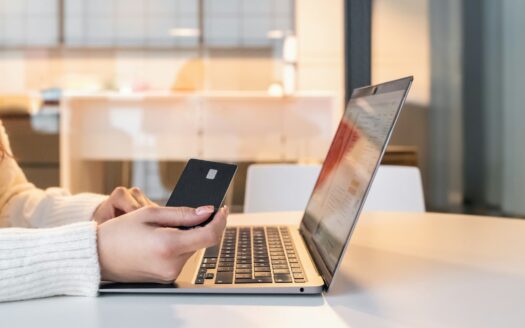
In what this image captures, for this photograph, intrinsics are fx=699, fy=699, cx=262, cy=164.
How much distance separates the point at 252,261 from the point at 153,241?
182 millimetres

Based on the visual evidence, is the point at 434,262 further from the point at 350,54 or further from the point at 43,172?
the point at 43,172

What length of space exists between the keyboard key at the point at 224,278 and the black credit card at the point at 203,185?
0.06 meters

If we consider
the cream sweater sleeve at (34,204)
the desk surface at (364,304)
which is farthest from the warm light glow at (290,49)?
the desk surface at (364,304)

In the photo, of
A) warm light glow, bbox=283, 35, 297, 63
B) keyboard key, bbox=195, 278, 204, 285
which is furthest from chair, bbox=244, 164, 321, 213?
warm light glow, bbox=283, 35, 297, 63

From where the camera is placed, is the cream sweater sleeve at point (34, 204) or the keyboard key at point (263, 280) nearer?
the keyboard key at point (263, 280)

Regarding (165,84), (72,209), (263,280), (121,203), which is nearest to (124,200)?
(121,203)

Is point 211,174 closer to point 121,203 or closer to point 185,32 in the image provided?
point 121,203

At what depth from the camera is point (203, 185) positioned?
75 centimetres

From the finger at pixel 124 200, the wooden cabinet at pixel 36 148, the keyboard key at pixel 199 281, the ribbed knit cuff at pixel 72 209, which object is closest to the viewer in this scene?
the keyboard key at pixel 199 281

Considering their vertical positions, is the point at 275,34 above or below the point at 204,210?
above

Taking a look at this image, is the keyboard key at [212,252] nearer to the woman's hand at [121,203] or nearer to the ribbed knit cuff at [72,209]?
the woman's hand at [121,203]

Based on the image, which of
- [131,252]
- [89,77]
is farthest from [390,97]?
[89,77]

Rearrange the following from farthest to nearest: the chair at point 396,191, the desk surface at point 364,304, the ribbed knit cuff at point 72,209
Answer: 1. the chair at point 396,191
2. the ribbed knit cuff at point 72,209
3. the desk surface at point 364,304

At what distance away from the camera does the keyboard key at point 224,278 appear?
68 cm
